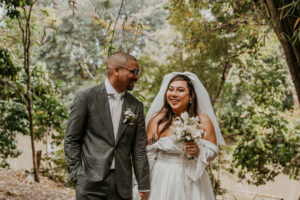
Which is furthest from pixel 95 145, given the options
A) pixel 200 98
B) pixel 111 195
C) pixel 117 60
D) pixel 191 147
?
pixel 200 98

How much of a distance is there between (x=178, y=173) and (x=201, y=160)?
0.83 ft

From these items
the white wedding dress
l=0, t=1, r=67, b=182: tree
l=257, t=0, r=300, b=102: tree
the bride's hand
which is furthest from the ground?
l=257, t=0, r=300, b=102: tree

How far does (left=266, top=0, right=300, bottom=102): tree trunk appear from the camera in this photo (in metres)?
3.31

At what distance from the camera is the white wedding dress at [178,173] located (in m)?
2.81

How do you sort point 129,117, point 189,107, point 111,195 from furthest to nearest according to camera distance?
point 189,107 < point 129,117 < point 111,195

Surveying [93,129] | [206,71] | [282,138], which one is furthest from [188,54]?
[93,129]

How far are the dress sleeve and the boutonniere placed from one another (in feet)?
2.43

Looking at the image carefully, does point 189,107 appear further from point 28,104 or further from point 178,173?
point 28,104

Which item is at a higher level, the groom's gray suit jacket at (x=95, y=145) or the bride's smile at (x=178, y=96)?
the bride's smile at (x=178, y=96)

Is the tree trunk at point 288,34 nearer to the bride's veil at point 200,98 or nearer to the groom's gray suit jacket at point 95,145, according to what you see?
the bride's veil at point 200,98

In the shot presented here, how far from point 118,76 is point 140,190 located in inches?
37.5

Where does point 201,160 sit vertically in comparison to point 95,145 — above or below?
below

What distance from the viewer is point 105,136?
2.30m

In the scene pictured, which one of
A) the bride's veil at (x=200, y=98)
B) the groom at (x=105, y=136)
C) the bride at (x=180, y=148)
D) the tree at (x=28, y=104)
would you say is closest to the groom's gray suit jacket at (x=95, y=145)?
the groom at (x=105, y=136)
